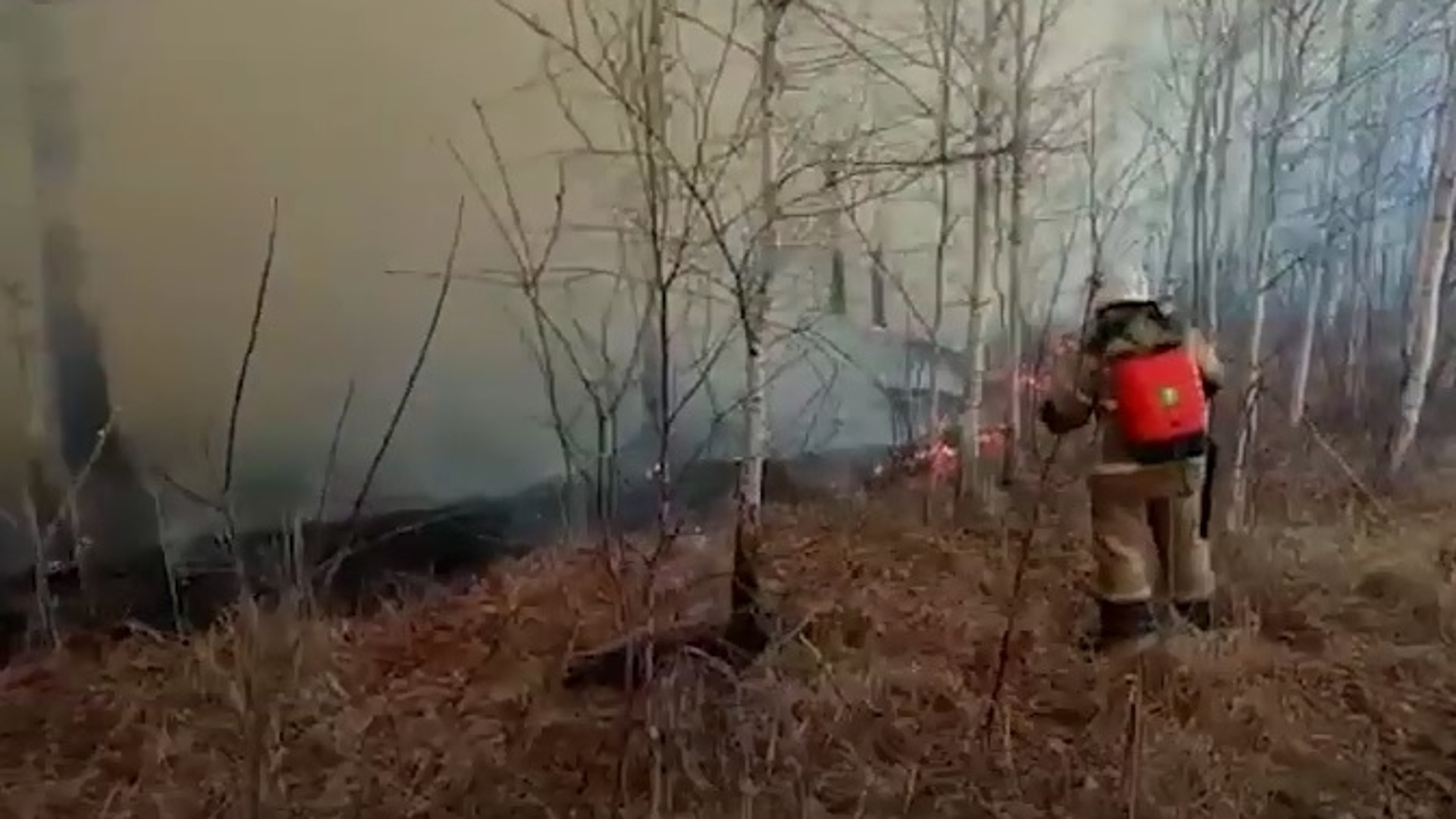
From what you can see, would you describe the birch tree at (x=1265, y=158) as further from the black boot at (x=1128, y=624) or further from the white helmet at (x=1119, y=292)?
the black boot at (x=1128, y=624)

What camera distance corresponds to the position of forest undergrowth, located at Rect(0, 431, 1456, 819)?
1.94m

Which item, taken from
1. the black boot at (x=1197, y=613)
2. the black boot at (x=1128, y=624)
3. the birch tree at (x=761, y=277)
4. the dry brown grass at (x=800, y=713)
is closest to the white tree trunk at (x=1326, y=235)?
the dry brown grass at (x=800, y=713)

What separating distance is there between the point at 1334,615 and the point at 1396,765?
1.39 feet

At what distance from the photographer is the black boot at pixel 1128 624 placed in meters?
2.24

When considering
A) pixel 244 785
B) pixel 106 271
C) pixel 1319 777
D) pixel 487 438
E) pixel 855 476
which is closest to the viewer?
pixel 244 785

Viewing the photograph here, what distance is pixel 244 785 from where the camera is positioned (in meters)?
1.87

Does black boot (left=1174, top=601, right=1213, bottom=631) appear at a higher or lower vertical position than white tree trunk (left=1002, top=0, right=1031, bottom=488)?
lower

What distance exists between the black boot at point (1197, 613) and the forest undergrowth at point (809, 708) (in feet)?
0.13

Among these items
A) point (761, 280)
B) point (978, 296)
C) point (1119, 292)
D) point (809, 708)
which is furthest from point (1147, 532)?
point (978, 296)

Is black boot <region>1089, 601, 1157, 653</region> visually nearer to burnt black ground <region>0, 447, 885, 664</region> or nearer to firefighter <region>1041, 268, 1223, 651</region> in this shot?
firefighter <region>1041, 268, 1223, 651</region>

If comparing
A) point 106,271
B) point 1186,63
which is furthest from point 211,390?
point 1186,63

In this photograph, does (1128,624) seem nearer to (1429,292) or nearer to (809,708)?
(809,708)

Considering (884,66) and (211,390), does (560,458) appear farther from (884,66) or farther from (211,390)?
(884,66)

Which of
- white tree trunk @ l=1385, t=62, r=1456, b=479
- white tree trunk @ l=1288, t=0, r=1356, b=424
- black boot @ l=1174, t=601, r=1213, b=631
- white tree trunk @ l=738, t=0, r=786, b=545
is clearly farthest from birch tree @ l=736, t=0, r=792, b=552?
white tree trunk @ l=1385, t=62, r=1456, b=479
